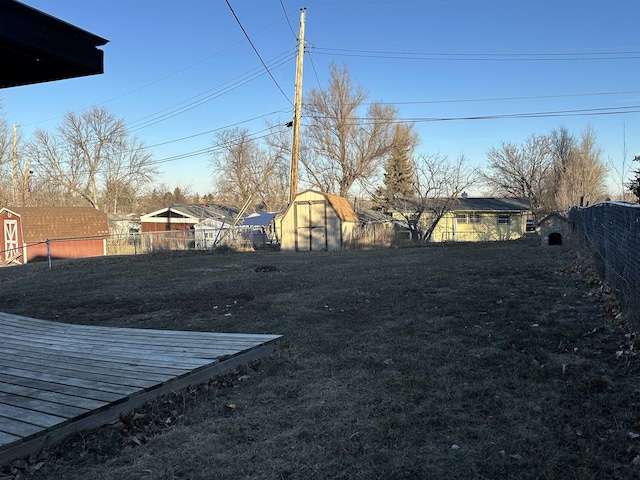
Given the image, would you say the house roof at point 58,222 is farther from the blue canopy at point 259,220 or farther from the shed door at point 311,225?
the shed door at point 311,225

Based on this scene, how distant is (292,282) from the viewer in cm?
1010

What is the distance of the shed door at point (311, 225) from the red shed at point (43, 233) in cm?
1395

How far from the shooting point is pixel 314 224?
22.3 meters

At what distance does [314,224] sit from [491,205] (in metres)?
21.7

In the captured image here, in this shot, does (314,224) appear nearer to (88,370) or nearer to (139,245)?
(139,245)

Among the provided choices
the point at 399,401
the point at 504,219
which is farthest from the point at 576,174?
the point at 399,401

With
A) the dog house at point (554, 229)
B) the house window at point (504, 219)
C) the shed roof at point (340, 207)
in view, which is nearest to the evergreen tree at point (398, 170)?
the house window at point (504, 219)

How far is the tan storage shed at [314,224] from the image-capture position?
2200 cm

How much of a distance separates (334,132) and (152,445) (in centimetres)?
4094

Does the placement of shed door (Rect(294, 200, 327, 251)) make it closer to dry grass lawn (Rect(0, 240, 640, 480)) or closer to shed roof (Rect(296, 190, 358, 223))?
shed roof (Rect(296, 190, 358, 223))

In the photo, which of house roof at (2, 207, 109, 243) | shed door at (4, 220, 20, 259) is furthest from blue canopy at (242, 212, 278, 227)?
shed door at (4, 220, 20, 259)

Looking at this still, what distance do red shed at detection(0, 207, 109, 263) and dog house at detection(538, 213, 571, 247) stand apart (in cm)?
2461

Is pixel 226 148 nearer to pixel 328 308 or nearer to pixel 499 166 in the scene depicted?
pixel 499 166

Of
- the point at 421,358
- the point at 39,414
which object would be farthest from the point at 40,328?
the point at 421,358
